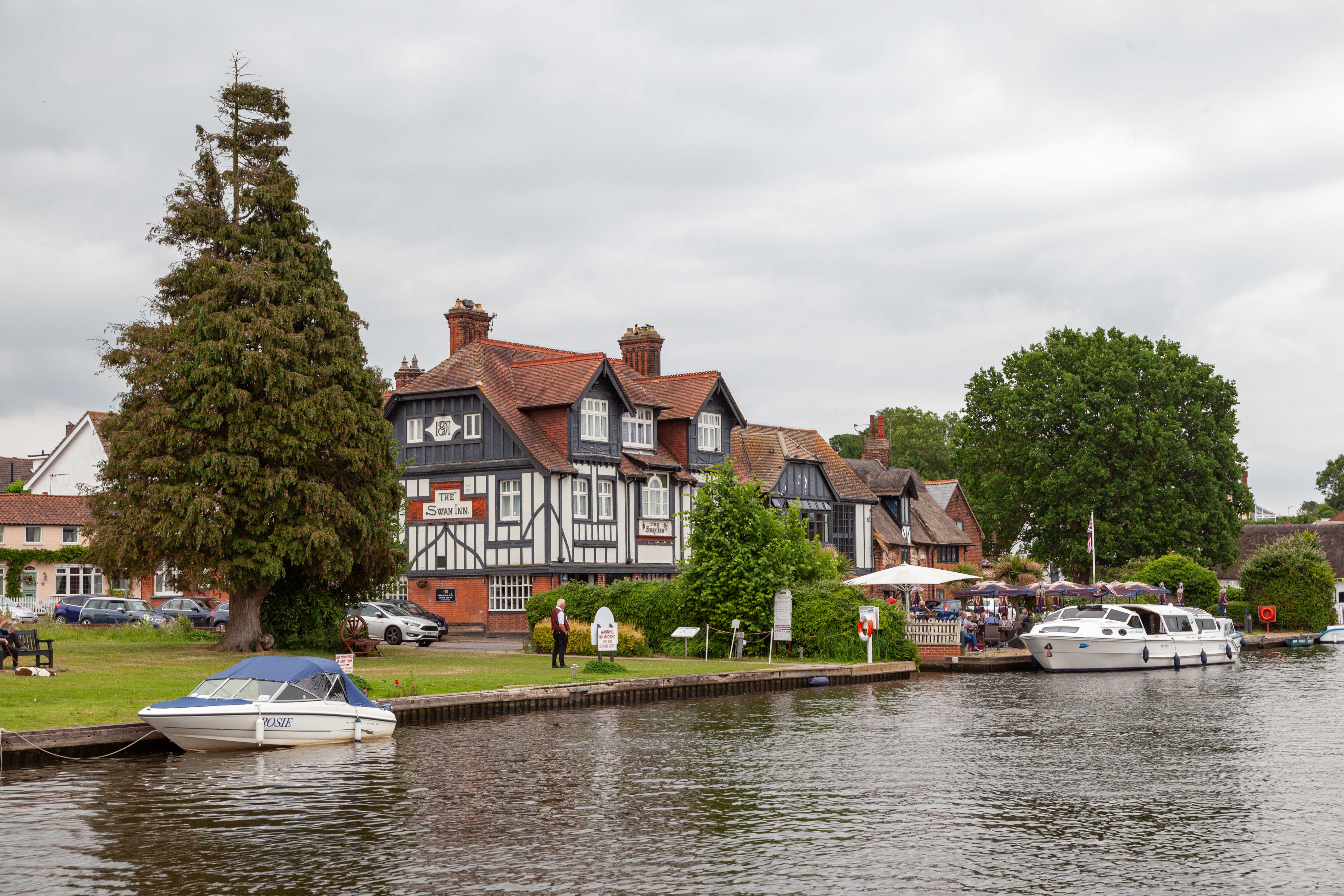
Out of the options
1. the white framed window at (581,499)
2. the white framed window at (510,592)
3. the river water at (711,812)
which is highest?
the white framed window at (581,499)

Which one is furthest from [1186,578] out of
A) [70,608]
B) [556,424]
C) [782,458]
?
[70,608]

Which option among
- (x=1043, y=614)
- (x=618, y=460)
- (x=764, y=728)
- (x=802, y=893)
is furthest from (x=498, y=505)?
(x=802, y=893)

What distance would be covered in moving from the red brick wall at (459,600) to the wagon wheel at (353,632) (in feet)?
47.4

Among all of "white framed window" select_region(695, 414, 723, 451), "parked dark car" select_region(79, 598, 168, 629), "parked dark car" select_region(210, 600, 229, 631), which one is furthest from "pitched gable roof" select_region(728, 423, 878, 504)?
"parked dark car" select_region(79, 598, 168, 629)

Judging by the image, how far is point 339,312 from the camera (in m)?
35.6

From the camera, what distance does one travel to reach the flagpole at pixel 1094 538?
57.1m

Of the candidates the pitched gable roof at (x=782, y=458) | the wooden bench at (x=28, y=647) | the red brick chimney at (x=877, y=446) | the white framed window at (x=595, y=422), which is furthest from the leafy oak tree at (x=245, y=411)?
the red brick chimney at (x=877, y=446)

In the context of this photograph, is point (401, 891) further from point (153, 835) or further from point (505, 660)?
point (505, 660)

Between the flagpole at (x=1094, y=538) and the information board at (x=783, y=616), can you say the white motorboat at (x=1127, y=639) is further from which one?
the flagpole at (x=1094, y=538)

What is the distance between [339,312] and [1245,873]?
27830mm

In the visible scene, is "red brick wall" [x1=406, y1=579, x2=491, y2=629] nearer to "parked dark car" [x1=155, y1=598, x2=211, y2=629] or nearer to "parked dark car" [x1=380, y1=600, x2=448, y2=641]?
"parked dark car" [x1=380, y1=600, x2=448, y2=641]

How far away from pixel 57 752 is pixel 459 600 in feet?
103

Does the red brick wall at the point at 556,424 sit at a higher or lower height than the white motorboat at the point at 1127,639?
higher

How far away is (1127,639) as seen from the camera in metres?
41.8
